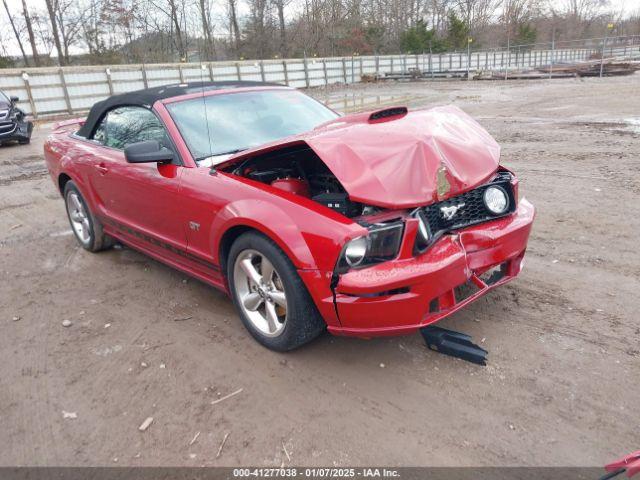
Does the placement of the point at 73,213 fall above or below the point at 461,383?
above

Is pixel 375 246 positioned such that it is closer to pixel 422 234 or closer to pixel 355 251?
pixel 355 251

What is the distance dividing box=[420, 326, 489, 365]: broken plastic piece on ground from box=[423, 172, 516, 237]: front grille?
60 centimetres

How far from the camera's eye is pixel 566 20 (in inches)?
2670

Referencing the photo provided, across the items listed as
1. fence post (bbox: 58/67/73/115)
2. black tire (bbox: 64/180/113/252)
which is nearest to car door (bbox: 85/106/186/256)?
black tire (bbox: 64/180/113/252)

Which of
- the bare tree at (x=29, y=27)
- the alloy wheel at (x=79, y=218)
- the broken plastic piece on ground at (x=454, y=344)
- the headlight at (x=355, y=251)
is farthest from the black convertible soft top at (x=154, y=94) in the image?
the bare tree at (x=29, y=27)

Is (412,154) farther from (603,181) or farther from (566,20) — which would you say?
(566,20)

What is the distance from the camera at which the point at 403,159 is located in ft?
9.34

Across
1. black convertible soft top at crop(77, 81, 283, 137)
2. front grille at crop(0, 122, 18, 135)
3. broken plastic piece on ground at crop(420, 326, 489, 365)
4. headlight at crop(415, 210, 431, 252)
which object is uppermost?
black convertible soft top at crop(77, 81, 283, 137)

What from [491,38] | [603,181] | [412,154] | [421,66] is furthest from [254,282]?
[491,38]

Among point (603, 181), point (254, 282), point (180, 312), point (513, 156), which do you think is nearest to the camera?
point (254, 282)

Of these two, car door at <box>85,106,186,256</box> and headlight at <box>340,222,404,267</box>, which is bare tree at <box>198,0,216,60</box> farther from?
headlight at <box>340,222,404,267</box>

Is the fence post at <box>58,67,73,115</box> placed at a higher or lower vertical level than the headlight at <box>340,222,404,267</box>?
higher

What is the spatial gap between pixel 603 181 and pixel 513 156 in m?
2.07

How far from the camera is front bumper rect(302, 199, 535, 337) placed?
254 centimetres
